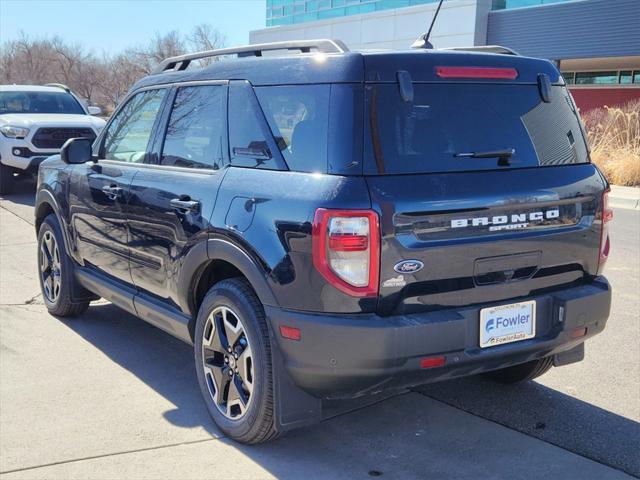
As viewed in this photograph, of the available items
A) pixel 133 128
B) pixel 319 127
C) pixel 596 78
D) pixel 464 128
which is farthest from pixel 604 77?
pixel 319 127

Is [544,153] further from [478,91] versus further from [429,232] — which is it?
[429,232]

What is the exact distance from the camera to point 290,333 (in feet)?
10.6

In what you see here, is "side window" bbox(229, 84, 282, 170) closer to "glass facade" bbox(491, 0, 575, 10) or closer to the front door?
the front door

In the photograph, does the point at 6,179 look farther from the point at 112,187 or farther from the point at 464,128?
the point at 464,128

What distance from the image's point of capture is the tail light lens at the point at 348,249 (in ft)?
9.95

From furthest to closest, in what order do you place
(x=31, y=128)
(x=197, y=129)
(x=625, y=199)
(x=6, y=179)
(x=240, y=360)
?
(x=625, y=199) → (x=6, y=179) → (x=31, y=128) → (x=197, y=129) → (x=240, y=360)

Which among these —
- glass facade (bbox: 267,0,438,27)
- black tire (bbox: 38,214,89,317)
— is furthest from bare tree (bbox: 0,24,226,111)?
black tire (bbox: 38,214,89,317)

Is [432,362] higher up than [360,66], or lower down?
lower down

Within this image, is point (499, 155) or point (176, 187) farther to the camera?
point (176, 187)

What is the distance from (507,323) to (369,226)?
0.89 meters

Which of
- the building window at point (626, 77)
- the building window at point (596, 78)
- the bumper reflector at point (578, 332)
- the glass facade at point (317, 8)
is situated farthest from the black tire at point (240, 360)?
the building window at point (596, 78)

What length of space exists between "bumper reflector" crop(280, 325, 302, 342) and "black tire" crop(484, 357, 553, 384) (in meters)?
1.65

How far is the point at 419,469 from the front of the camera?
344 cm

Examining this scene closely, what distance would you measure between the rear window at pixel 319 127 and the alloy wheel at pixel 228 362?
89 cm
